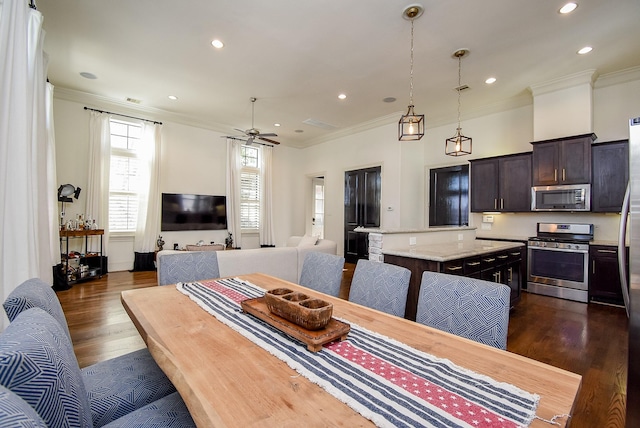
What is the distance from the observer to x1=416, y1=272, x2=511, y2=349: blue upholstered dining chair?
1.20m

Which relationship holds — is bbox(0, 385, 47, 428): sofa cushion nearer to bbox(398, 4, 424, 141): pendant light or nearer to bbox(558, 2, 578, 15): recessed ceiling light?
bbox(398, 4, 424, 141): pendant light

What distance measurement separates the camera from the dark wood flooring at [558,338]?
189 cm

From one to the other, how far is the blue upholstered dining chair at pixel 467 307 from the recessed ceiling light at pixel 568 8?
11.0 feet

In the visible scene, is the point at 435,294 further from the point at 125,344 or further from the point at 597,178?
the point at 597,178

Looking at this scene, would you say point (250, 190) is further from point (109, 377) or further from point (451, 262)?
point (109, 377)

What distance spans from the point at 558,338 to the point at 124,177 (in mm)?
7260

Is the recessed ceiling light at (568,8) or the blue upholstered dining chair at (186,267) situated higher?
the recessed ceiling light at (568,8)

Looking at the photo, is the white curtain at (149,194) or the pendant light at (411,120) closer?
the pendant light at (411,120)

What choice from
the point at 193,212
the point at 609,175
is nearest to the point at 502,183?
the point at 609,175

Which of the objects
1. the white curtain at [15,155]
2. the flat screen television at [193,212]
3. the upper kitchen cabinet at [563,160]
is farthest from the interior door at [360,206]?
the white curtain at [15,155]

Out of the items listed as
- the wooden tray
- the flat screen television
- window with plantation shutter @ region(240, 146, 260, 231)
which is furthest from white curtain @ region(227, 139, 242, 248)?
the wooden tray

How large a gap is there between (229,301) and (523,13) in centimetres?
396

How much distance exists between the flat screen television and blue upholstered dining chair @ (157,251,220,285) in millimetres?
4548

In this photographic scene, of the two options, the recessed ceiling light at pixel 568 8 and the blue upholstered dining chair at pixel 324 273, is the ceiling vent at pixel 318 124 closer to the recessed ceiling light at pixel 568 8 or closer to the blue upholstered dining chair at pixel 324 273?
the recessed ceiling light at pixel 568 8
